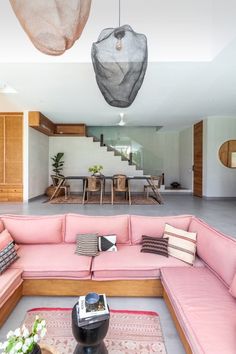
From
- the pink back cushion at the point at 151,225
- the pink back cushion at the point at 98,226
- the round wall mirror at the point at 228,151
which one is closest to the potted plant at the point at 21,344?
the pink back cushion at the point at 98,226

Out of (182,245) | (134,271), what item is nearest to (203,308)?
(134,271)

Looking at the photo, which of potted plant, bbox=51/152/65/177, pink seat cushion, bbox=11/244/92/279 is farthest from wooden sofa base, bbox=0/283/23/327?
potted plant, bbox=51/152/65/177

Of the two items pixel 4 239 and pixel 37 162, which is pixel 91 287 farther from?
pixel 37 162

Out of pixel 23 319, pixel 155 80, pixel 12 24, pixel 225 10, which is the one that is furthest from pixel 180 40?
pixel 23 319

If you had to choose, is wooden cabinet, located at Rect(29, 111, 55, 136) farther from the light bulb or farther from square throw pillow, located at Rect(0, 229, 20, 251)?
the light bulb

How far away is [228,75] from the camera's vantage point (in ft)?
13.4

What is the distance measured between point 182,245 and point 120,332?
3.35ft

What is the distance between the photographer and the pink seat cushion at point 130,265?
2.08 metres

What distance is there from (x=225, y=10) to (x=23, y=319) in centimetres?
412

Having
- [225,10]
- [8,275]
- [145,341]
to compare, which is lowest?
[145,341]

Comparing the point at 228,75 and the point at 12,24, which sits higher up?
the point at 12,24

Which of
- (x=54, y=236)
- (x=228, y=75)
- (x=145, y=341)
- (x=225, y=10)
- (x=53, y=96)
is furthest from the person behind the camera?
(x=53, y=96)

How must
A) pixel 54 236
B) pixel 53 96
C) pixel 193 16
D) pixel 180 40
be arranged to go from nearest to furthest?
pixel 54 236, pixel 193 16, pixel 180 40, pixel 53 96

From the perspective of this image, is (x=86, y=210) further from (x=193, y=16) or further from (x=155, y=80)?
(x=193, y=16)
